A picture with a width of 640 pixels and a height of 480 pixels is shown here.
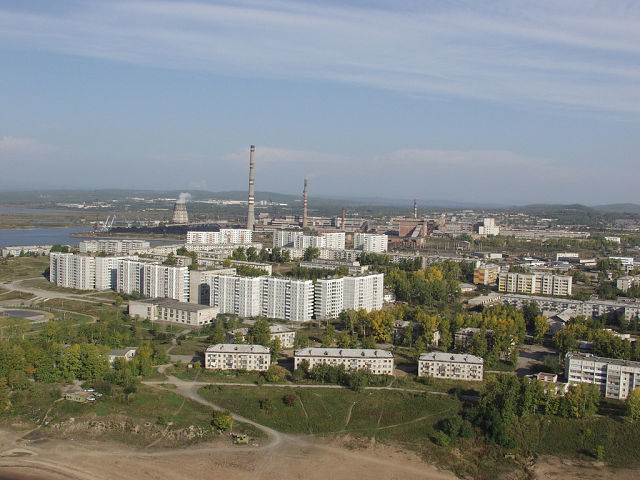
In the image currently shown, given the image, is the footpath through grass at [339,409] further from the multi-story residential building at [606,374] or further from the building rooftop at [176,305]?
the building rooftop at [176,305]

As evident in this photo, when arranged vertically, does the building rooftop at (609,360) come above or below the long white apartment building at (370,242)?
below

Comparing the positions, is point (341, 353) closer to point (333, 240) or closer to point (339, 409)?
point (339, 409)

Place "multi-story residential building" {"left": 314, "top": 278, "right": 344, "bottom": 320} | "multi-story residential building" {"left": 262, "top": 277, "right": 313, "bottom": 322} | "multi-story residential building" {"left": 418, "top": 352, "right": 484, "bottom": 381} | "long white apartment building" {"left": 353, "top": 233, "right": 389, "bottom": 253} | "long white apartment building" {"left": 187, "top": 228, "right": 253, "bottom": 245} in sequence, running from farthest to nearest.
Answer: "long white apartment building" {"left": 187, "top": 228, "right": 253, "bottom": 245}, "long white apartment building" {"left": 353, "top": 233, "right": 389, "bottom": 253}, "multi-story residential building" {"left": 314, "top": 278, "right": 344, "bottom": 320}, "multi-story residential building" {"left": 262, "top": 277, "right": 313, "bottom": 322}, "multi-story residential building" {"left": 418, "top": 352, "right": 484, "bottom": 381}

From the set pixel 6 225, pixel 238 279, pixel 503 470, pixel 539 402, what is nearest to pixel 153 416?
pixel 503 470

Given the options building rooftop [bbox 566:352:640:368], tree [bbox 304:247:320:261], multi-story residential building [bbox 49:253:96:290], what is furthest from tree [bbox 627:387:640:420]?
tree [bbox 304:247:320:261]

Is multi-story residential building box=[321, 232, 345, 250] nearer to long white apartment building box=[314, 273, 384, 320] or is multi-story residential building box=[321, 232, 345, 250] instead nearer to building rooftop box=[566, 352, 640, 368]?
long white apartment building box=[314, 273, 384, 320]

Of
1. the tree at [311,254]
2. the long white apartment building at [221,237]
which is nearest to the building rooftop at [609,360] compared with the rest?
the tree at [311,254]

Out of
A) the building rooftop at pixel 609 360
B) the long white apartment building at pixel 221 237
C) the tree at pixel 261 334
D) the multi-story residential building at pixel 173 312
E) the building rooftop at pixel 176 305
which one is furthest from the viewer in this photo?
the long white apartment building at pixel 221 237
